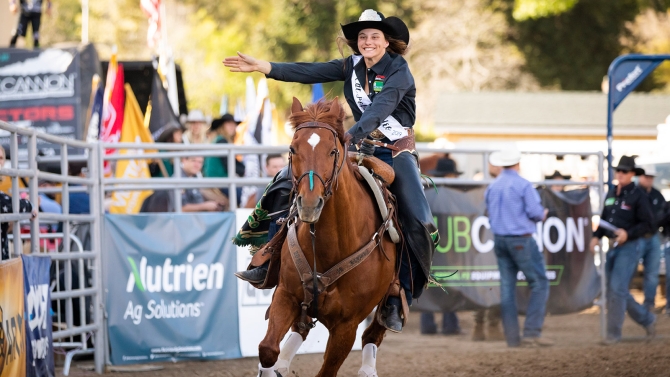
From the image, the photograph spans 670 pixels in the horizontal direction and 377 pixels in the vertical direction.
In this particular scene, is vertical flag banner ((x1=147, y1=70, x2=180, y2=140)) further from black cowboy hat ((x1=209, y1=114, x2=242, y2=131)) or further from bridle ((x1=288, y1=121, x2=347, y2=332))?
bridle ((x1=288, y1=121, x2=347, y2=332))

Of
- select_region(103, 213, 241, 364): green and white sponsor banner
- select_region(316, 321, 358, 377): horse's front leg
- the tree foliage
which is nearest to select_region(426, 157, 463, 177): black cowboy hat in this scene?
select_region(103, 213, 241, 364): green and white sponsor banner

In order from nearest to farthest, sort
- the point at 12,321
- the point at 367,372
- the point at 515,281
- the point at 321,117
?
the point at 321,117
the point at 12,321
the point at 367,372
the point at 515,281

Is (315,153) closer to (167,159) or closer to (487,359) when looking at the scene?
(487,359)

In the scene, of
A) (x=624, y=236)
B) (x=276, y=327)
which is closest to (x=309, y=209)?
(x=276, y=327)

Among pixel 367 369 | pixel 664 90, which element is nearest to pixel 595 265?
pixel 367 369

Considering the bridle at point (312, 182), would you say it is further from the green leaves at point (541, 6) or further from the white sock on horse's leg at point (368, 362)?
the green leaves at point (541, 6)

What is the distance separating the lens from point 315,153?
17.0 ft

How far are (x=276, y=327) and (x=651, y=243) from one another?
779 centimetres

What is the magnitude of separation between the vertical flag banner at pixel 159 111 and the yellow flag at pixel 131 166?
153cm

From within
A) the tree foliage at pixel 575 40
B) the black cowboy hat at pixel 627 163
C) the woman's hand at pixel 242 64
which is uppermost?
the tree foliage at pixel 575 40

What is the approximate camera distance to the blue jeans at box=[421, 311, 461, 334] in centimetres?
1169

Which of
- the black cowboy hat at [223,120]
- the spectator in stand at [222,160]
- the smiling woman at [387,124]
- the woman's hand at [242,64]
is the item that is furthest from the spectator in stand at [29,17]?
the woman's hand at [242,64]

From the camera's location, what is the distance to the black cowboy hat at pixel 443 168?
12453 mm

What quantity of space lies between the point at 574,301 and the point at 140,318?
5855 mm
